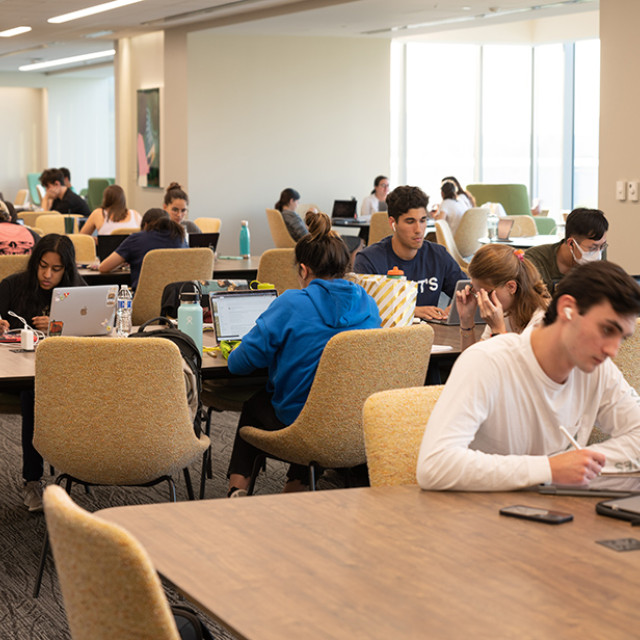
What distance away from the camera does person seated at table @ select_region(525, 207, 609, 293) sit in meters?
4.71

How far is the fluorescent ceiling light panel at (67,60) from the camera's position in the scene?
53.6ft

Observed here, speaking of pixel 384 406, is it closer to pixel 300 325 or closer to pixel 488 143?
pixel 300 325

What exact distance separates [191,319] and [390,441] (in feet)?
5.68

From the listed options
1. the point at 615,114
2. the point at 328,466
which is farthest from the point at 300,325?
the point at 615,114

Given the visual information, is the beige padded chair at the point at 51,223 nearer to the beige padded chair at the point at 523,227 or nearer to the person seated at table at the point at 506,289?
the beige padded chair at the point at 523,227

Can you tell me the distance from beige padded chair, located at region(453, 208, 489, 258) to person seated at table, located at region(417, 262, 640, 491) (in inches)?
324

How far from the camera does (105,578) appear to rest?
1298 millimetres

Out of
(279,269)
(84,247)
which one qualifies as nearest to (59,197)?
(84,247)

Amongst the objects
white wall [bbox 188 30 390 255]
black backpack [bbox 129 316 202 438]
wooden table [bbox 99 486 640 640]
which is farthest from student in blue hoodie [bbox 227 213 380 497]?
white wall [bbox 188 30 390 255]

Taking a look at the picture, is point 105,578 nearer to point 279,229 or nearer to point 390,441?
point 390,441

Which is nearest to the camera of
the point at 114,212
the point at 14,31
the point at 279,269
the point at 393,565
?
the point at 393,565

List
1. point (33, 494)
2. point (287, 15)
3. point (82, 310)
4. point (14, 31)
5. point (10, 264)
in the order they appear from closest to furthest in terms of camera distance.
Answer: point (82, 310), point (33, 494), point (10, 264), point (287, 15), point (14, 31)

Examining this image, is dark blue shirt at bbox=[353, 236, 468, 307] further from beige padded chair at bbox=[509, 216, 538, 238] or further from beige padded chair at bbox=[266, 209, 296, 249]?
beige padded chair at bbox=[266, 209, 296, 249]

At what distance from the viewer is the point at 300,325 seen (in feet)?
11.7
